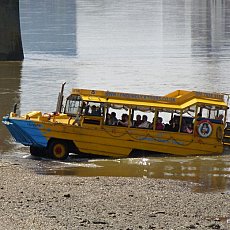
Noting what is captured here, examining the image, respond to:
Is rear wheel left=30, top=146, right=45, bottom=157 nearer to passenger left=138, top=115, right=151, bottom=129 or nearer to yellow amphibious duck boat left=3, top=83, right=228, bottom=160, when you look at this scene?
yellow amphibious duck boat left=3, top=83, right=228, bottom=160

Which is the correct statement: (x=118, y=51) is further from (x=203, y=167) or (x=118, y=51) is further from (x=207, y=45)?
(x=203, y=167)

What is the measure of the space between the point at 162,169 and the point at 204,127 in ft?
7.39

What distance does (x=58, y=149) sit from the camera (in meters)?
23.7

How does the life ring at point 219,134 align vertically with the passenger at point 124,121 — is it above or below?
below

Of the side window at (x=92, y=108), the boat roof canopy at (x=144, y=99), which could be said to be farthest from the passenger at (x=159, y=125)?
the side window at (x=92, y=108)

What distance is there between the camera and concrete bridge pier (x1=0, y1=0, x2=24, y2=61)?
57469 mm

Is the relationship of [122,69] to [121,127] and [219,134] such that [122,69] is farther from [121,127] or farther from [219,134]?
[121,127]

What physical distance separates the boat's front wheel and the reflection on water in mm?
353

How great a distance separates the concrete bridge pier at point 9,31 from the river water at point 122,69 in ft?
4.15

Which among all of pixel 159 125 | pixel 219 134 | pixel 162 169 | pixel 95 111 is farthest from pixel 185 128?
pixel 95 111

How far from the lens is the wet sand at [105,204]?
1555cm

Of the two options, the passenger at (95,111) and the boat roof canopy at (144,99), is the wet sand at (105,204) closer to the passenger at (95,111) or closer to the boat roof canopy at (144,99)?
the passenger at (95,111)

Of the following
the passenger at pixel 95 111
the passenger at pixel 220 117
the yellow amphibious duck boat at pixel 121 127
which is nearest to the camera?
the yellow amphibious duck boat at pixel 121 127

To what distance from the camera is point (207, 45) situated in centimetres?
7244
